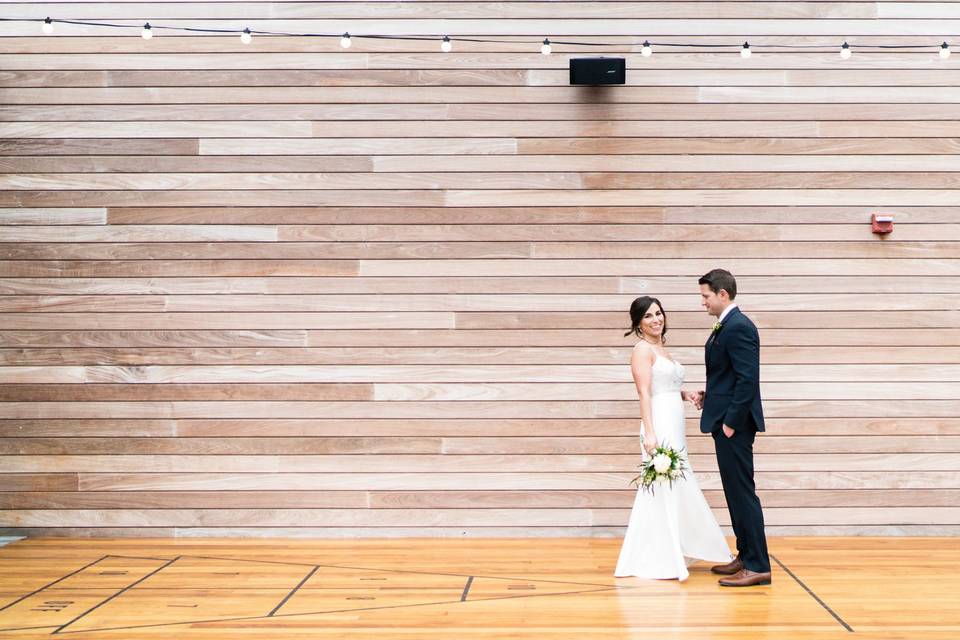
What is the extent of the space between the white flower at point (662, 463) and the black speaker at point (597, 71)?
2.27 meters

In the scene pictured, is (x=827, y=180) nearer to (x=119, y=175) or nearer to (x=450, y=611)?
(x=450, y=611)

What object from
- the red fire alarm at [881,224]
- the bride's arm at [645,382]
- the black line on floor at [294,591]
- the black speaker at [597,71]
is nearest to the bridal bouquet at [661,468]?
the bride's arm at [645,382]

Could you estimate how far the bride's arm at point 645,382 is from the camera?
462 centimetres

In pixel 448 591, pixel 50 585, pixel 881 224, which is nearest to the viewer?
pixel 448 591

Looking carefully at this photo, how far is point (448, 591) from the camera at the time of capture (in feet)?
13.9

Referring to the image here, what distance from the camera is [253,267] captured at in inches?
218

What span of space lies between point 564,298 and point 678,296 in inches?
26.4

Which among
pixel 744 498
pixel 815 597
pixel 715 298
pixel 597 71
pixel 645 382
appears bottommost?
pixel 815 597

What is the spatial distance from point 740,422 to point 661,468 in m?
0.43

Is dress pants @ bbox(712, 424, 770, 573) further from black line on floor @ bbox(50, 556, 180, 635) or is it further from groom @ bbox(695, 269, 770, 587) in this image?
black line on floor @ bbox(50, 556, 180, 635)

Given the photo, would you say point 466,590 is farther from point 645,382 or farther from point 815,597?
point 815,597

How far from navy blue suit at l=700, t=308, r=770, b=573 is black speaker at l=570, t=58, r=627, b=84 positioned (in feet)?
5.80

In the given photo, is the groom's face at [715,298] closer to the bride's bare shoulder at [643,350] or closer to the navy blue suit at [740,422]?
the navy blue suit at [740,422]

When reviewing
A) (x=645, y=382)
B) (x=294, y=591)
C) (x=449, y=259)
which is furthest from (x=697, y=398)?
(x=294, y=591)
